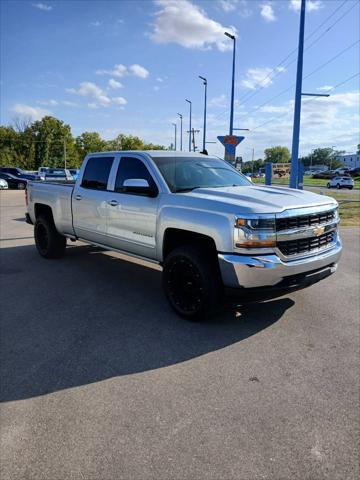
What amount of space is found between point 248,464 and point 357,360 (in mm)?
1815

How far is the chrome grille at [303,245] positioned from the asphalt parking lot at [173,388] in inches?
34.2

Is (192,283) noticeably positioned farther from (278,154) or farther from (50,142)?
(278,154)

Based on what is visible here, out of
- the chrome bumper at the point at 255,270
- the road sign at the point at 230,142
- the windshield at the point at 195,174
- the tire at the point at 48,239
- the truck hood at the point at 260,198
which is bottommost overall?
the tire at the point at 48,239

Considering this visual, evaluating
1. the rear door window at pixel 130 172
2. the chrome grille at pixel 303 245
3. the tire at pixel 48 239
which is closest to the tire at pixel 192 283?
the chrome grille at pixel 303 245

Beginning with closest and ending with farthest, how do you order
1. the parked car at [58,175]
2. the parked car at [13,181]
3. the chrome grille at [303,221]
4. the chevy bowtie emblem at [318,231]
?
the chrome grille at [303,221] < the chevy bowtie emblem at [318,231] < the parked car at [58,175] < the parked car at [13,181]

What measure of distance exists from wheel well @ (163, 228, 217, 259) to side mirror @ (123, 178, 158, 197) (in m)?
0.56

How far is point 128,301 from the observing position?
5258 mm

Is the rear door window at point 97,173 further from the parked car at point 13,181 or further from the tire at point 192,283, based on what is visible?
the parked car at point 13,181

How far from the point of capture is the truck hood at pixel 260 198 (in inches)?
159

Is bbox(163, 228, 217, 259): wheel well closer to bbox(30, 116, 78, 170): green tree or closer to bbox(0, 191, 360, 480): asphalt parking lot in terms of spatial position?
bbox(0, 191, 360, 480): asphalt parking lot

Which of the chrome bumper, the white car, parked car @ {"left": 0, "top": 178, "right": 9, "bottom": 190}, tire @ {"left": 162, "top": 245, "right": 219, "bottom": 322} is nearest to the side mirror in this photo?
tire @ {"left": 162, "top": 245, "right": 219, "bottom": 322}

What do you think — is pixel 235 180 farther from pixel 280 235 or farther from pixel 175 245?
pixel 280 235

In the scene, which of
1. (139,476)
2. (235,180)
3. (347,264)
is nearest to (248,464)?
(139,476)

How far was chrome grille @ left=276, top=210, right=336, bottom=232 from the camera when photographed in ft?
13.2
